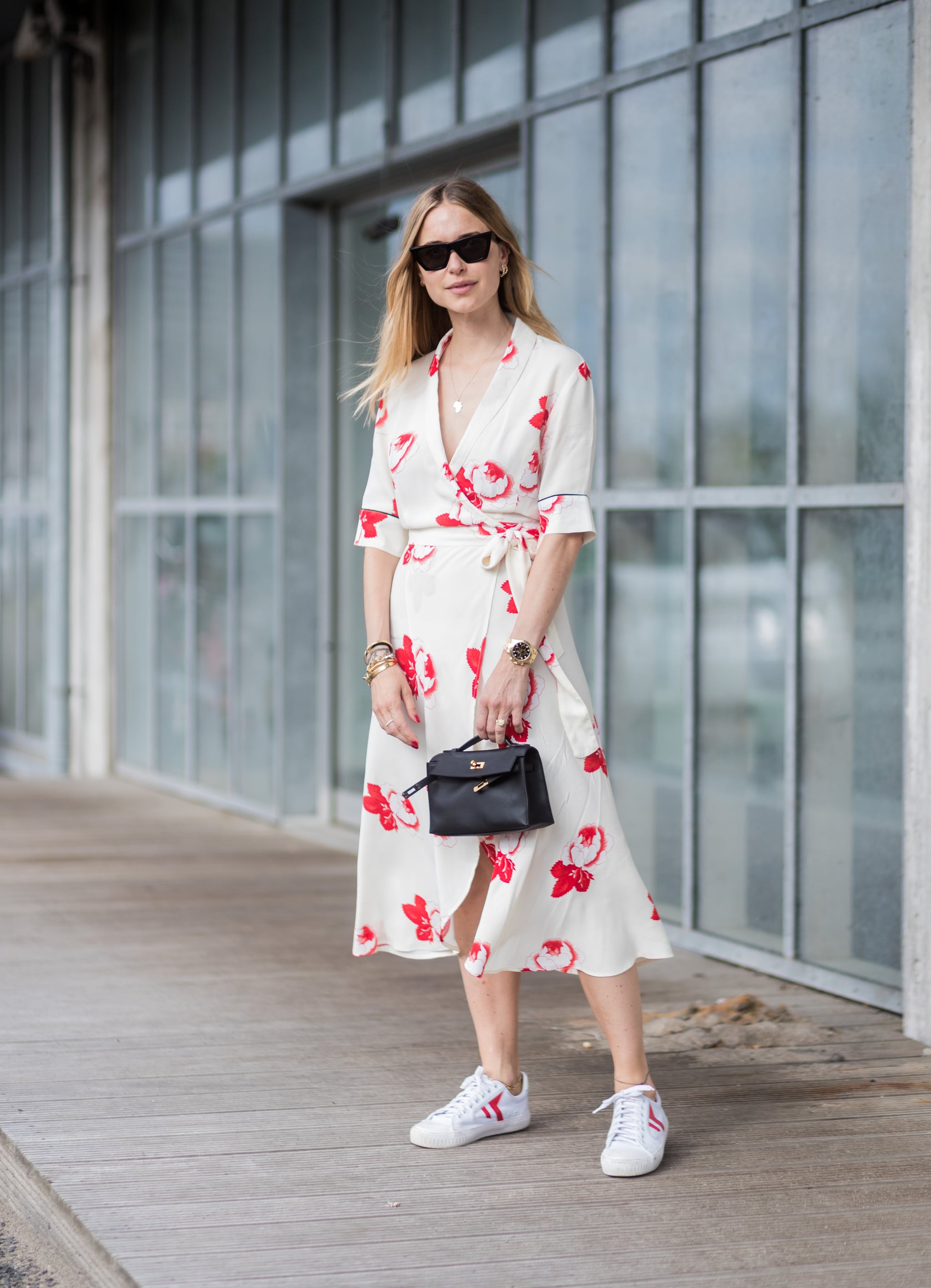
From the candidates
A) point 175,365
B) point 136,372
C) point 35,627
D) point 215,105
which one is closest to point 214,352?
point 175,365

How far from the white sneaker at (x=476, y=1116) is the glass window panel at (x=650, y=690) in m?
1.79

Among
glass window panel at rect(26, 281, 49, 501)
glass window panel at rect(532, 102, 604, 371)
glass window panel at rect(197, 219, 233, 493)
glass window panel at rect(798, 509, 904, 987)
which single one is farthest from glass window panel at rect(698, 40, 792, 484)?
glass window panel at rect(26, 281, 49, 501)

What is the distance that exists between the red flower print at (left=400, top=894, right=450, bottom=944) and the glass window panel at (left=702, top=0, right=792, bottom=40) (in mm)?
2686

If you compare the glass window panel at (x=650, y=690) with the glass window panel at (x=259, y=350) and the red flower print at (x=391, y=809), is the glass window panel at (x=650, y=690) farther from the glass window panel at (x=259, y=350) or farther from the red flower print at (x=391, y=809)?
the glass window panel at (x=259, y=350)

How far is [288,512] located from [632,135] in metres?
2.61

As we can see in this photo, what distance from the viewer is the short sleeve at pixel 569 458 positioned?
286cm

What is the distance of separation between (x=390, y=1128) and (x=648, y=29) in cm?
332

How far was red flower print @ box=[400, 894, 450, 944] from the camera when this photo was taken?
9.82 feet

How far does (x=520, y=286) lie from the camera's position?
300 cm

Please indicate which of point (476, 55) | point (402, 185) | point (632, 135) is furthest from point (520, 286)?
point (402, 185)

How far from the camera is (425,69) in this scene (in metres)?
6.05

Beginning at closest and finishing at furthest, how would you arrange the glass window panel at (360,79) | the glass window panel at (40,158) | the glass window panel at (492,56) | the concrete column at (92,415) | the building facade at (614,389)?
1. the building facade at (614,389)
2. the glass window panel at (492,56)
3. the glass window panel at (360,79)
4. the concrete column at (92,415)
5. the glass window panel at (40,158)

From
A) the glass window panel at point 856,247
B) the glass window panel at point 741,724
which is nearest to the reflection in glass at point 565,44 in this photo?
the glass window panel at point 856,247

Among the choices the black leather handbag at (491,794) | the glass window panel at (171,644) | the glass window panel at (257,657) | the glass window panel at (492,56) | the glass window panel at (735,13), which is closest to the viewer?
the black leather handbag at (491,794)
